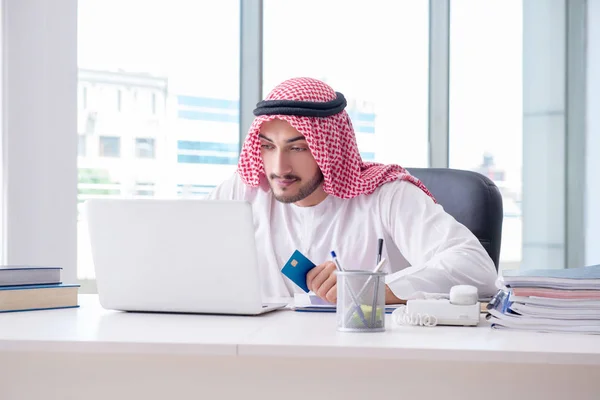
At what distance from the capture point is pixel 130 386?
1.23m

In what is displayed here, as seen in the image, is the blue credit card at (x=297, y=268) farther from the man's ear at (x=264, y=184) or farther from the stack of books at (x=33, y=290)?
the man's ear at (x=264, y=184)

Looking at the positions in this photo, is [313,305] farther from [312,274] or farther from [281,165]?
[281,165]

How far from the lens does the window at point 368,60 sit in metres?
4.12

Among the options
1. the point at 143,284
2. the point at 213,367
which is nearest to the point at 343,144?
the point at 143,284

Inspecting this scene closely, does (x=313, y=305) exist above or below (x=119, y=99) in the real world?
below

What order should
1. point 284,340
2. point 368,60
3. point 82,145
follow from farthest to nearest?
point 368,60 < point 82,145 < point 284,340

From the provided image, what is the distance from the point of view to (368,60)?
14.1ft

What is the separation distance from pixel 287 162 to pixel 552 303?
1.20 meters

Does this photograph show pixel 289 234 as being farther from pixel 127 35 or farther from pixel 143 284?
pixel 127 35

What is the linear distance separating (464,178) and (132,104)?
2140 mm

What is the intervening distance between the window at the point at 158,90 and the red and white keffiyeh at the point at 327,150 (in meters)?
1.55

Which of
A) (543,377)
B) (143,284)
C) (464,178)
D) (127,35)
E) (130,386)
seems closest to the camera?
(543,377)

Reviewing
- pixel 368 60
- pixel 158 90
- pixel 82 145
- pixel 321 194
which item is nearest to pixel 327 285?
pixel 321 194

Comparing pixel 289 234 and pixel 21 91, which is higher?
pixel 21 91
